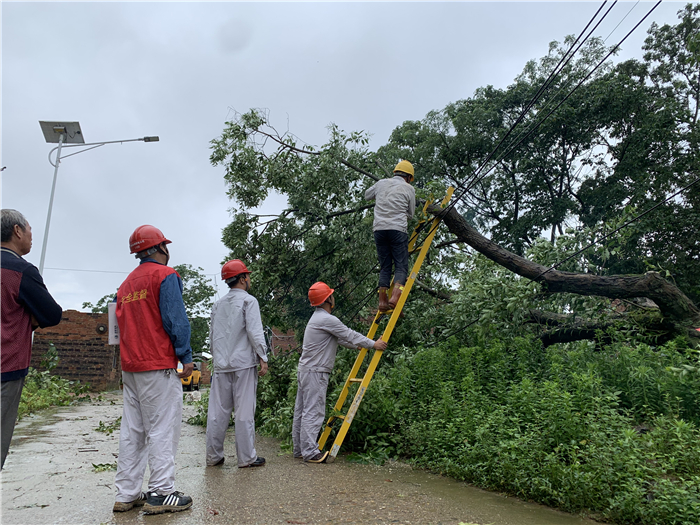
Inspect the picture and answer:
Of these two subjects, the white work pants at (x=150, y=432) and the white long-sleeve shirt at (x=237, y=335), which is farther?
the white long-sleeve shirt at (x=237, y=335)

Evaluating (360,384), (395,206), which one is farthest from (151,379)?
(395,206)

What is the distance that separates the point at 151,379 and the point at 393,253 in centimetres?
315

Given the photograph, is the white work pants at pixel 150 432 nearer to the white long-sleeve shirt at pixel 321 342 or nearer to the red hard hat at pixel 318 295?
the white long-sleeve shirt at pixel 321 342

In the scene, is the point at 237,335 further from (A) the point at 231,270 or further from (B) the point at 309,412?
(B) the point at 309,412

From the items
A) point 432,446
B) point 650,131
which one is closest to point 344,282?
point 432,446

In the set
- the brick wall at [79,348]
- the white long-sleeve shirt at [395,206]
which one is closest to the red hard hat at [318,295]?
the white long-sleeve shirt at [395,206]

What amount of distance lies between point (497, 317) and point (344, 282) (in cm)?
297

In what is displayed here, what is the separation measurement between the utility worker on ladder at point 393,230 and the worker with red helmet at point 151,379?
2.61m

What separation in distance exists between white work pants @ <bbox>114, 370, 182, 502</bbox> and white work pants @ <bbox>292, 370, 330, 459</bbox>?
1.91 meters

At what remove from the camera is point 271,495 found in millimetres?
4238

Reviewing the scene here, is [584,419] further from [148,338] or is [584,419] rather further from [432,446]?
[148,338]

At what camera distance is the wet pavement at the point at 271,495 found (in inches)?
146

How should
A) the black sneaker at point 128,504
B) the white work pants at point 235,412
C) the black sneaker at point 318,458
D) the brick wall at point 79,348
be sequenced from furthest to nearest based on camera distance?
the brick wall at point 79,348 < the black sneaker at point 318,458 < the white work pants at point 235,412 < the black sneaker at point 128,504

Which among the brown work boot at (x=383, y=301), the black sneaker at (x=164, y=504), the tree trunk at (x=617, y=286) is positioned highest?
the tree trunk at (x=617, y=286)
